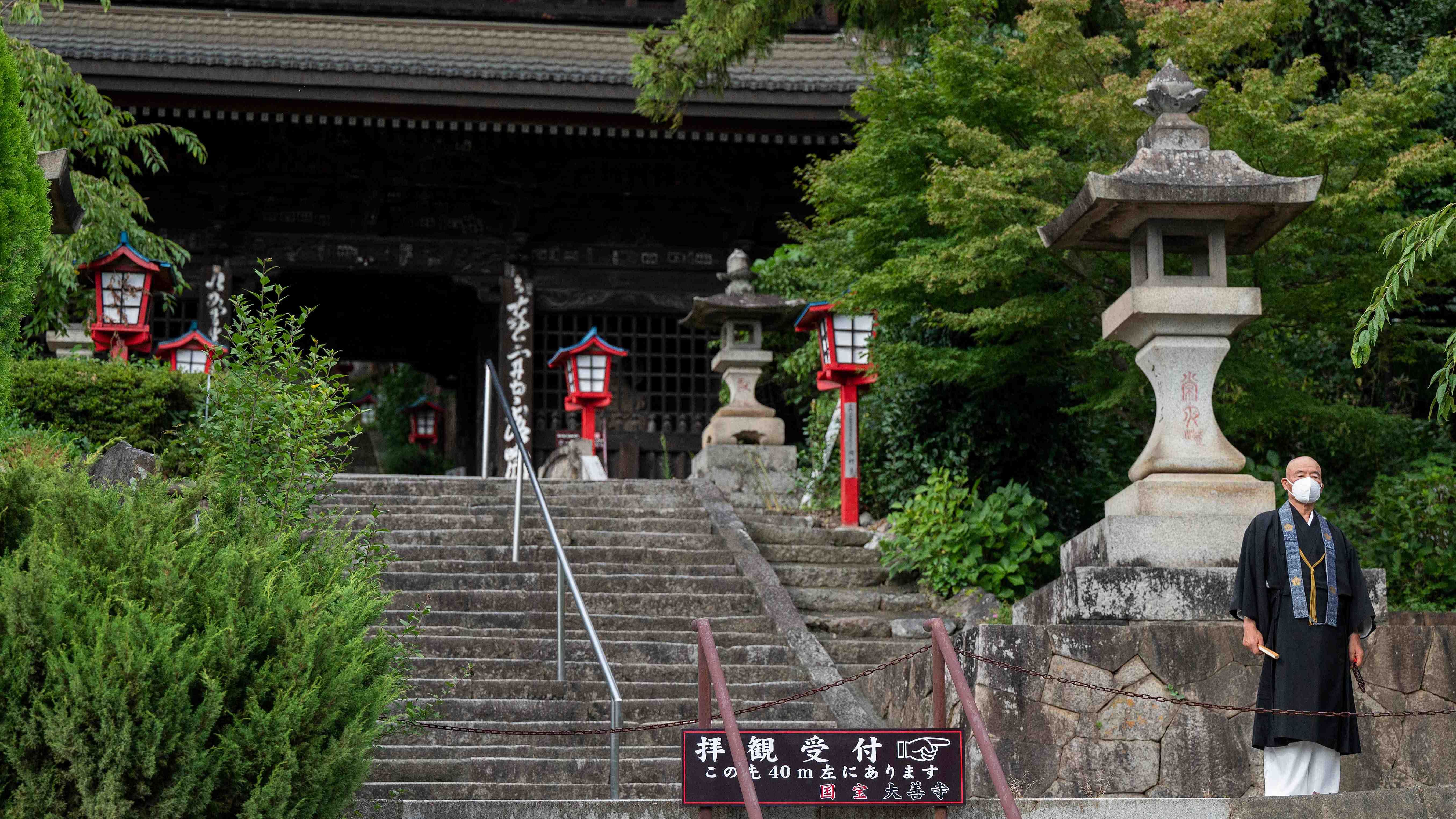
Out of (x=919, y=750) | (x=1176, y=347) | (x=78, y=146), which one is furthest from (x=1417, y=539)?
(x=78, y=146)

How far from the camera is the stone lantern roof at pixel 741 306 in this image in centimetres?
1346

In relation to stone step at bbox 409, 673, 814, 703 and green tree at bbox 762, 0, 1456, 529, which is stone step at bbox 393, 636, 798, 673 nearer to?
stone step at bbox 409, 673, 814, 703

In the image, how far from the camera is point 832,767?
5.81 meters

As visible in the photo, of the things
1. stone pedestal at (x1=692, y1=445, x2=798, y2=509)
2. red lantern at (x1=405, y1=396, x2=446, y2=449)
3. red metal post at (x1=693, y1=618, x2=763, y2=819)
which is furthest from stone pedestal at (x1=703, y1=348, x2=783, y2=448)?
red lantern at (x1=405, y1=396, x2=446, y2=449)

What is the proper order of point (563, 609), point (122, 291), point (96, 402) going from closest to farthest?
point (563, 609), point (96, 402), point (122, 291)

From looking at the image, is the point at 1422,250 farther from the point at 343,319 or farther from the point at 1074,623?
the point at 343,319

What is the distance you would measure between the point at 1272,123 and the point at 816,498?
5.15 meters

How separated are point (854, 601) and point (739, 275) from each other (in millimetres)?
4591

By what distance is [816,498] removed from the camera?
1285 centimetres

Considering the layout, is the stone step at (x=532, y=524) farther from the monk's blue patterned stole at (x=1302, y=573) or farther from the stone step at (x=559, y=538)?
the monk's blue patterned stole at (x=1302, y=573)

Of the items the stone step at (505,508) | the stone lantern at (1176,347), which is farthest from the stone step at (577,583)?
the stone lantern at (1176,347)

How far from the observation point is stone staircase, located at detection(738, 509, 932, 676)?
925cm

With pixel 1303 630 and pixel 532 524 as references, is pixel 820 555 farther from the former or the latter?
pixel 1303 630

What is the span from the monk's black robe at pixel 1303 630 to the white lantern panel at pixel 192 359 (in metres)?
10.4
